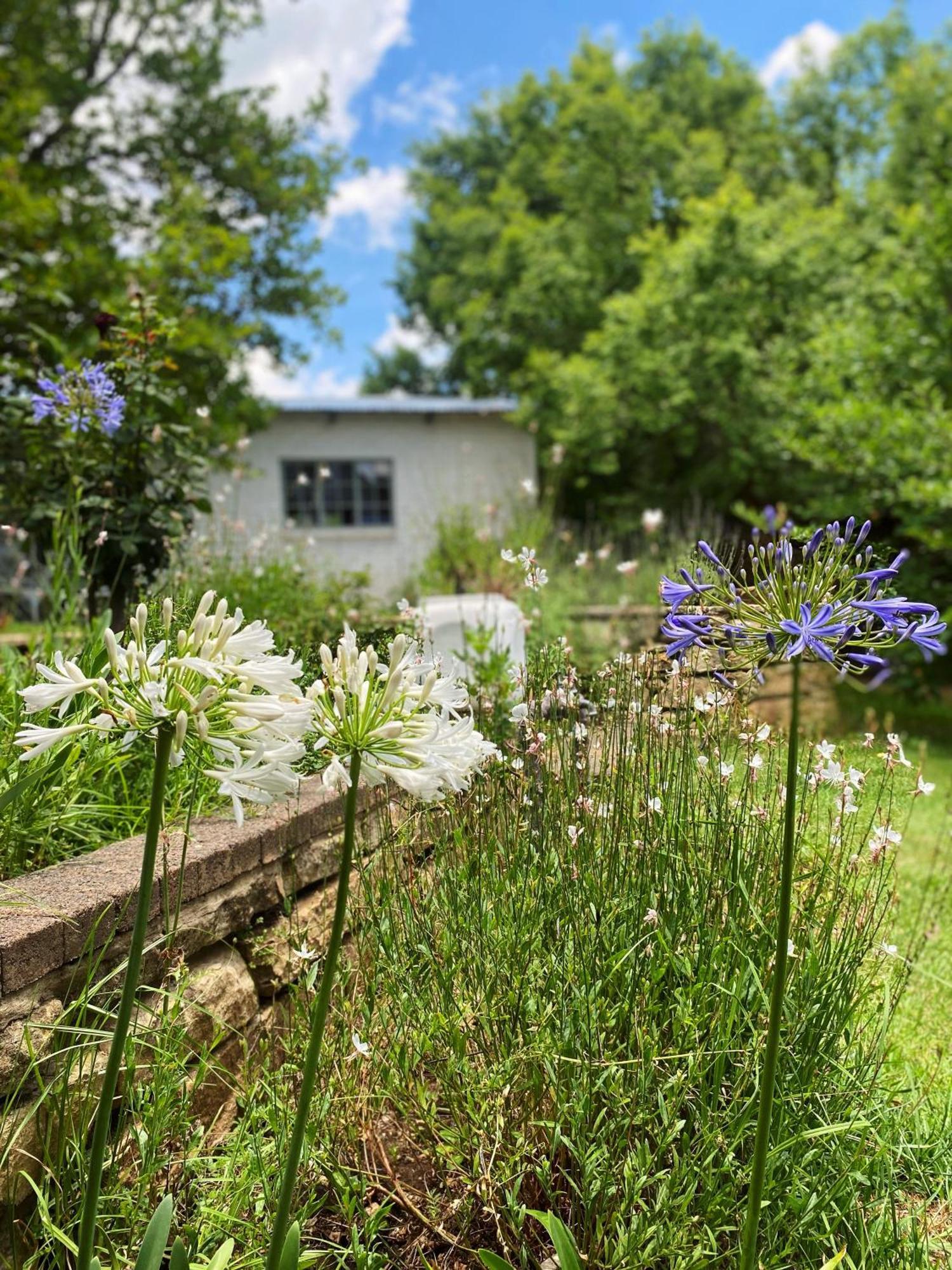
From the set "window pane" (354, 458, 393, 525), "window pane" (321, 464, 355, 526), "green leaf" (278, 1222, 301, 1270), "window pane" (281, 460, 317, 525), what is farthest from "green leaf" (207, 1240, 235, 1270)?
"window pane" (354, 458, 393, 525)

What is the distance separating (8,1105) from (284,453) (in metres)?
14.0

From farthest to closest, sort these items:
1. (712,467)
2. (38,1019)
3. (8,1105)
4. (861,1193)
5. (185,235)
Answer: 1. (712,467)
2. (185,235)
3. (861,1193)
4. (38,1019)
5. (8,1105)

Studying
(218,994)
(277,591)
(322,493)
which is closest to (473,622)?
(277,591)

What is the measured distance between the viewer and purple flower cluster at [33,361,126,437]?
3.56 m

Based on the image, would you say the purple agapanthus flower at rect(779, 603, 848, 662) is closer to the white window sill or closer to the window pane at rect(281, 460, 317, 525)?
the white window sill

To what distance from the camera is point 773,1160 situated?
1669 mm

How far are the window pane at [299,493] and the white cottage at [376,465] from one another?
0.02 m

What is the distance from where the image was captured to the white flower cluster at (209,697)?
3.61 ft

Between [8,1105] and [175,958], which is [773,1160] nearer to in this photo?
[175,958]

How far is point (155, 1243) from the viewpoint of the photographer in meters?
1.28

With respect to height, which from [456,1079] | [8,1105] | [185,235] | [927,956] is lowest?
[927,956]

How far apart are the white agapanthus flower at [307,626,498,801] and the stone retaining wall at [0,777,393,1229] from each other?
64 cm

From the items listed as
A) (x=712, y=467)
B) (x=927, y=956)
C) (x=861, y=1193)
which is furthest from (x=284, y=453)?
(x=861, y=1193)

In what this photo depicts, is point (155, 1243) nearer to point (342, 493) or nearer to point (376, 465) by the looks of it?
point (342, 493)
